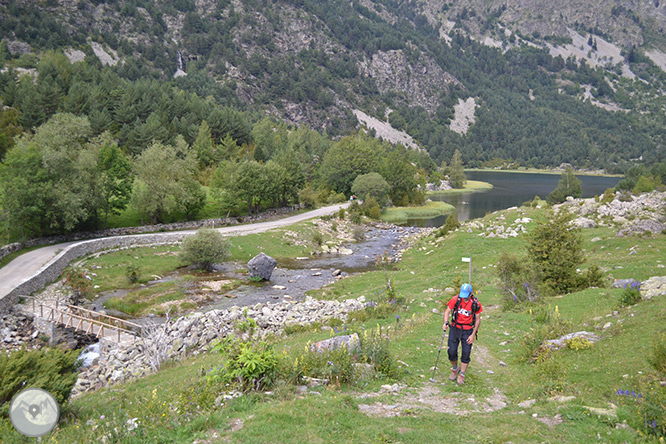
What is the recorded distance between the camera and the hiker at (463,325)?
11.1 meters

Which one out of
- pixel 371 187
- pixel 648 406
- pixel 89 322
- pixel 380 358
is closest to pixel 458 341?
pixel 380 358

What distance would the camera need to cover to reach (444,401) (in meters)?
9.84

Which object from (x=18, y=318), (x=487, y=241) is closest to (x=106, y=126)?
(x=18, y=318)

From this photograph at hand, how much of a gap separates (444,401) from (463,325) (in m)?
2.26

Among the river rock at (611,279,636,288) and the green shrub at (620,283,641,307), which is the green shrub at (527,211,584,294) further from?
the green shrub at (620,283,641,307)

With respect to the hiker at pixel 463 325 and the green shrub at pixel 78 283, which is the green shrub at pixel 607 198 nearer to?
the hiker at pixel 463 325

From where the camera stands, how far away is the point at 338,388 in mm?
10359

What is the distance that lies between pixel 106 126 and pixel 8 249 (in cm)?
5016

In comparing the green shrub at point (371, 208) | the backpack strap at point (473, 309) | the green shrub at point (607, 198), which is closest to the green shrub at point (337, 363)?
the backpack strap at point (473, 309)

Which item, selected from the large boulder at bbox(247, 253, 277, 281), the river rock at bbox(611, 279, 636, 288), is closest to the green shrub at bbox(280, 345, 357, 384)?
the river rock at bbox(611, 279, 636, 288)

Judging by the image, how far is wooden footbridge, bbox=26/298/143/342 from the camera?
80.1 feet

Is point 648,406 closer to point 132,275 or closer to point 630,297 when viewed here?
point 630,297

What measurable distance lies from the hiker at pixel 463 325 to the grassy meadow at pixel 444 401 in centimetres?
53

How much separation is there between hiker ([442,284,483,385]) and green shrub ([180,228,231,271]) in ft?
103
